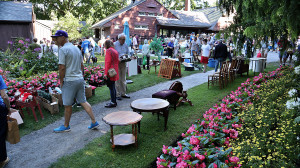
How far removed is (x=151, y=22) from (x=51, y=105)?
1155 inches

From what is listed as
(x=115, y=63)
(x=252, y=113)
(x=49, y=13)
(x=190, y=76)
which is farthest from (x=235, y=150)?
(x=49, y=13)

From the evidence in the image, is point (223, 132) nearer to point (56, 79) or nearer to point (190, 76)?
point (56, 79)

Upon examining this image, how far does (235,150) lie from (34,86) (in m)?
6.29

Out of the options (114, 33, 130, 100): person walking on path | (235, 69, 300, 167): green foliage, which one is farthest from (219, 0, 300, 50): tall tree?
(114, 33, 130, 100): person walking on path

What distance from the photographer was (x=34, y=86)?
6.79 m

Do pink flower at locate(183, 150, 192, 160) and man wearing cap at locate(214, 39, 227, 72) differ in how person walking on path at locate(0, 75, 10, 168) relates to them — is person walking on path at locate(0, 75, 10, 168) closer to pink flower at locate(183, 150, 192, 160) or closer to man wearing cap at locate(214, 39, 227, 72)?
pink flower at locate(183, 150, 192, 160)

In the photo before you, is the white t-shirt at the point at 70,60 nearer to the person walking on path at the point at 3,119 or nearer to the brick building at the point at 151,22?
the person walking on path at the point at 3,119

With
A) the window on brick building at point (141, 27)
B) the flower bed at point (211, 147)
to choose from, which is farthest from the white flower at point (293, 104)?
the window on brick building at point (141, 27)

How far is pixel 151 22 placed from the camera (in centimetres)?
3319

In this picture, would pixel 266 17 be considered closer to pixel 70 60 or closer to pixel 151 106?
pixel 151 106

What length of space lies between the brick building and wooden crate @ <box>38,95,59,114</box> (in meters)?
24.9

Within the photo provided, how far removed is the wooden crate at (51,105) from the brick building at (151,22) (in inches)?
981

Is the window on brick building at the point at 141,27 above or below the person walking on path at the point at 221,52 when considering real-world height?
above

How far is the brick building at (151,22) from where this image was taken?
3073 cm
